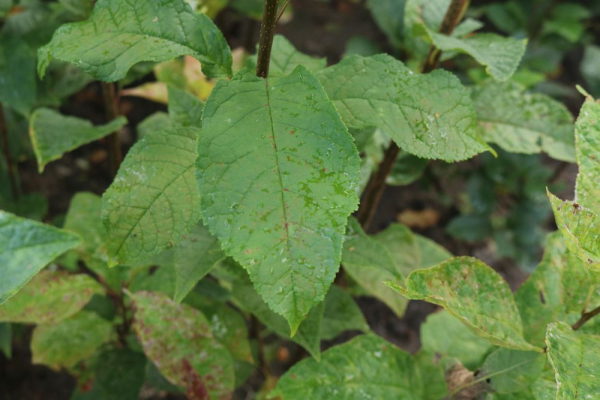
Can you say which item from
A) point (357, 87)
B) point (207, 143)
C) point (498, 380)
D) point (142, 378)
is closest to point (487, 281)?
point (498, 380)

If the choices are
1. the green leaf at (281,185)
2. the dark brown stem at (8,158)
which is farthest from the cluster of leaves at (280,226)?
the dark brown stem at (8,158)

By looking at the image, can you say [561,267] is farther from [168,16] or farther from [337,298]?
[168,16]

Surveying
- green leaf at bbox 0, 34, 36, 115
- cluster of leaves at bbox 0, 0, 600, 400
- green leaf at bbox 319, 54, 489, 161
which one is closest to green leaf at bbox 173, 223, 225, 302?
cluster of leaves at bbox 0, 0, 600, 400

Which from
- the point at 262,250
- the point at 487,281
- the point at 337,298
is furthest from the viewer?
the point at 337,298

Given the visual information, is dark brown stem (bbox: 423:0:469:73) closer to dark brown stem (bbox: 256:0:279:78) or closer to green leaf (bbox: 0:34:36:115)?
dark brown stem (bbox: 256:0:279:78)

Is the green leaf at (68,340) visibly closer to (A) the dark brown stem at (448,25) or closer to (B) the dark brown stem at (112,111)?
(B) the dark brown stem at (112,111)

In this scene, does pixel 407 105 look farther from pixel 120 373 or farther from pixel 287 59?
pixel 120 373
